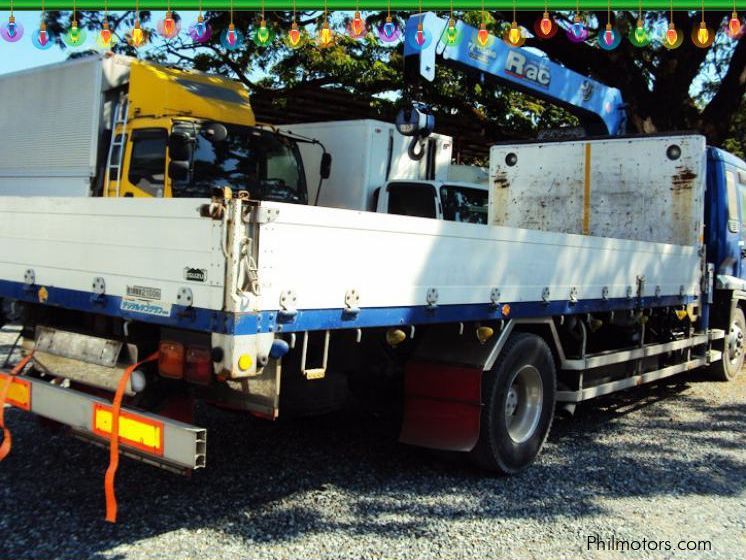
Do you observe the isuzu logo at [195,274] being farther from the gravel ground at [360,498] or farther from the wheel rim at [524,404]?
the wheel rim at [524,404]

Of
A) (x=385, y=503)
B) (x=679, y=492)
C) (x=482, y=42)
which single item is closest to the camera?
(x=385, y=503)

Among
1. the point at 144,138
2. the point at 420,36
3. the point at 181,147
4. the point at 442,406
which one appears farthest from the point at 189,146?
the point at 442,406

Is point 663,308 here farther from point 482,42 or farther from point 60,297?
point 60,297

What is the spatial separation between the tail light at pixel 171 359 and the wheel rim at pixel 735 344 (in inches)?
279

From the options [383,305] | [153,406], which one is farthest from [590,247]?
[153,406]

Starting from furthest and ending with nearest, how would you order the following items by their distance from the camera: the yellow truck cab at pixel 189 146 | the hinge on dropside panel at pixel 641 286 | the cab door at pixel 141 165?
1. the cab door at pixel 141 165
2. the yellow truck cab at pixel 189 146
3. the hinge on dropside panel at pixel 641 286

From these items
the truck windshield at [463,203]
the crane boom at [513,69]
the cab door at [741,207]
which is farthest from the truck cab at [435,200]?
the cab door at [741,207]

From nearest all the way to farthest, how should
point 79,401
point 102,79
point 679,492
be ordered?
1. point 79,401
2. point 679,492
3. point 102,79

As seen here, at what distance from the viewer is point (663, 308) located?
7.21 m

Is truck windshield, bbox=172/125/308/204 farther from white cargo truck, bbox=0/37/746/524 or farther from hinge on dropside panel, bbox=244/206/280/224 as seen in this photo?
hinge on dropside panel, bbox=244/206/280/224

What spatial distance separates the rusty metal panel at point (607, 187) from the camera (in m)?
7.27

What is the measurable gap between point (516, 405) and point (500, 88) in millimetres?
9470

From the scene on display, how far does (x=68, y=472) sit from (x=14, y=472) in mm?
331

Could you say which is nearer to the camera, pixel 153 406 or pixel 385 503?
pixel 153 406
